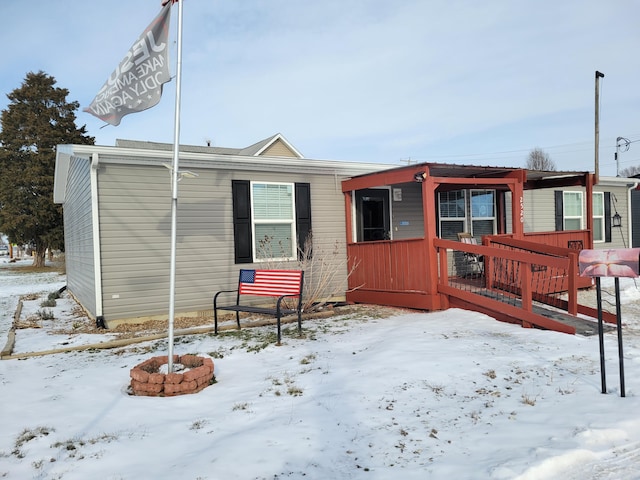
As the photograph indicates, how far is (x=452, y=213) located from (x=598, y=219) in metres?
5.39

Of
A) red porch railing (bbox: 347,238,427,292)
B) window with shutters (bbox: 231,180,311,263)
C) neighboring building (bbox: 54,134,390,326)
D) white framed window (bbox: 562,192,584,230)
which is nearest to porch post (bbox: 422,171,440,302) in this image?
red porch railing (bbox: 347,238,427,292)

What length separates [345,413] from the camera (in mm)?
3385

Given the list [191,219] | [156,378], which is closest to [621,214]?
[191,219]

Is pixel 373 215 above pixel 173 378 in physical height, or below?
above

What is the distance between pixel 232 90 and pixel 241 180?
8.09 metres

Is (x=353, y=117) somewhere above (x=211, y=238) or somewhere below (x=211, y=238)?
above

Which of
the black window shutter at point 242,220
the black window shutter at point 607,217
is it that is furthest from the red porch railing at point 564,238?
the black window shutter at point 242,220

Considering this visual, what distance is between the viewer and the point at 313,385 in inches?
159

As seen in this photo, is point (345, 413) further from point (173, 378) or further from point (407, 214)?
point (407, 214)

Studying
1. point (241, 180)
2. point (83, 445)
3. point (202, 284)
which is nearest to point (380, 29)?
point (241, 180)

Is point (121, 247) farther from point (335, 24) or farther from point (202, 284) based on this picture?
point (335, 24)

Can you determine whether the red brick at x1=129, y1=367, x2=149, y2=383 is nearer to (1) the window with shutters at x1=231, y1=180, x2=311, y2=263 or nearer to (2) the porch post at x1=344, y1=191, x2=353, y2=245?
(1) the window with shutters at x1=231, y1=180, x2=311, y2=263

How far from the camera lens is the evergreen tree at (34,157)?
26.0 meters

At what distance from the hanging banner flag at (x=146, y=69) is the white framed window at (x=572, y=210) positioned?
1102 centimetres
